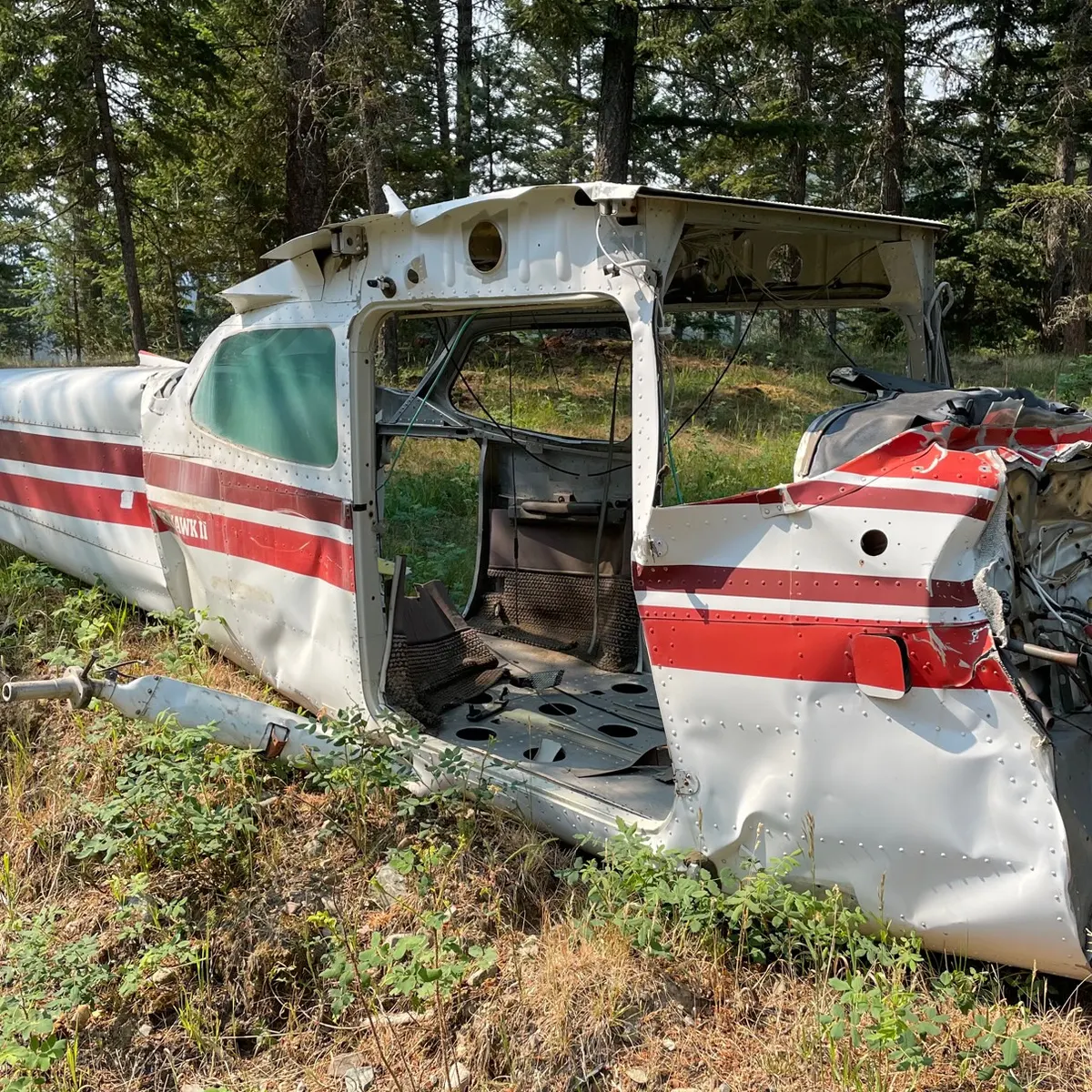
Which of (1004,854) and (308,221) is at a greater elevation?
(308,221)

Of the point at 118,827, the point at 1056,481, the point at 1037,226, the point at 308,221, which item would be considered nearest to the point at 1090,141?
the point at 1037,226

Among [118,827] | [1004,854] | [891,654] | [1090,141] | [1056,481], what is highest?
[1090,141]

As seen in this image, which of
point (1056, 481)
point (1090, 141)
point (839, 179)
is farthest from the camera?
point (839, 179)

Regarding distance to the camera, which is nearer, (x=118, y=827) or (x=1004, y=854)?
(x=1004, y=854)

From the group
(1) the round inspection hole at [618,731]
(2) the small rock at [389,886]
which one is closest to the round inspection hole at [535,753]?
(1) the round inspection hole at [618,731]

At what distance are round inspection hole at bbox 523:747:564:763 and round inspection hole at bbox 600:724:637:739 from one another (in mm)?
312

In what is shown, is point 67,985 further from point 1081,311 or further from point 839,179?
point 839,179

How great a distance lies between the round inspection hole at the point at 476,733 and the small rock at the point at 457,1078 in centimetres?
161

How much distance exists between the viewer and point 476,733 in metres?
4.25

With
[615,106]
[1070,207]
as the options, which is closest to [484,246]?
[615,106]

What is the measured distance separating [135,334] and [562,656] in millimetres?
9982

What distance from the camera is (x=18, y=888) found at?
3535mm

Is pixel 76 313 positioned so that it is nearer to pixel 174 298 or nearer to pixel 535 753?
pixel 174 298

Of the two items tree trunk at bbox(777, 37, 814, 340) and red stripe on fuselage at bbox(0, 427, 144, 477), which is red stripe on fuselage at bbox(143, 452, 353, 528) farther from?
tree trunk at bbox(777, 37, 814, 340)
